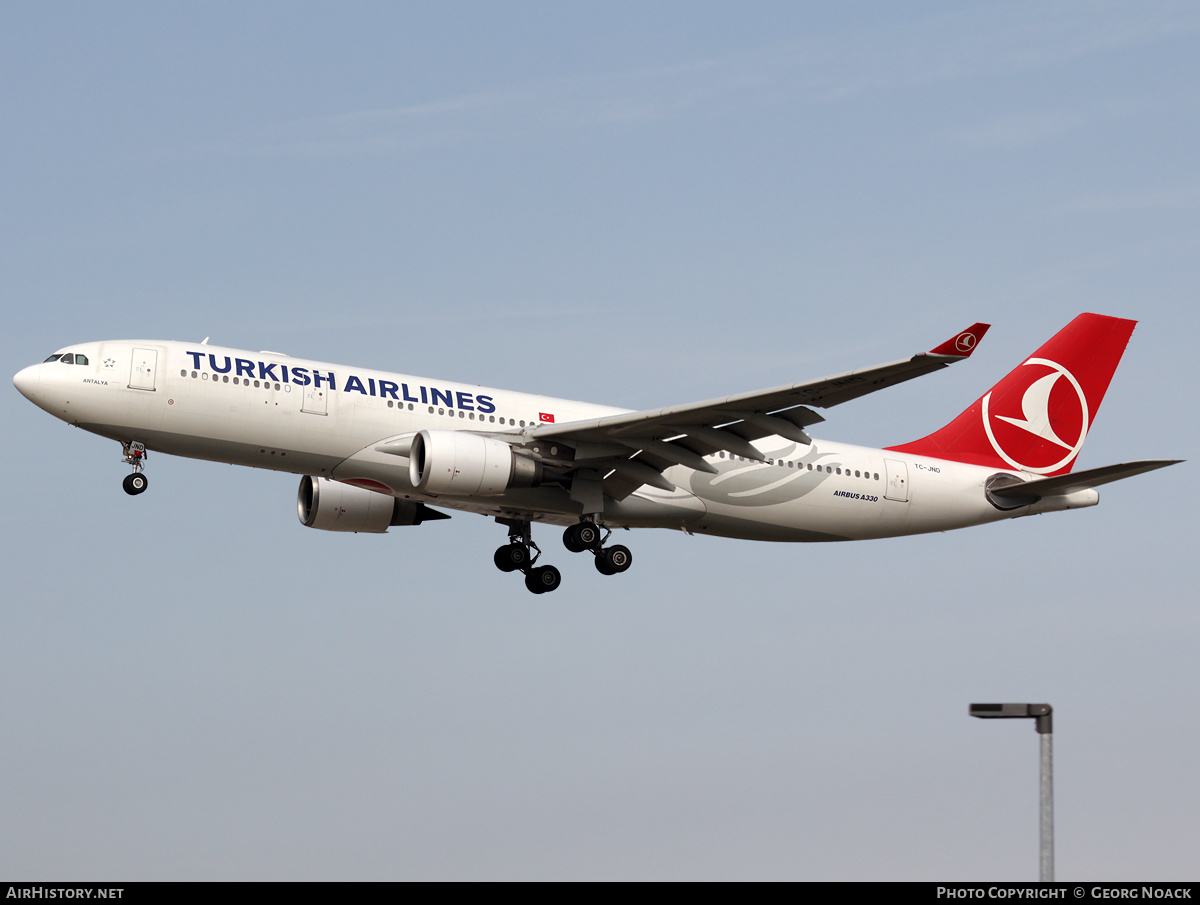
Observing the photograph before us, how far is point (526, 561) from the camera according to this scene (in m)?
36.5

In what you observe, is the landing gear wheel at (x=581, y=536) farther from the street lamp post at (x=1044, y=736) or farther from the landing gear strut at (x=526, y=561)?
the street lamp post at (x=1044, y=736)

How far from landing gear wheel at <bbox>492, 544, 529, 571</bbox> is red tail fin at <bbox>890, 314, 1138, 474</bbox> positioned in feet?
32.5

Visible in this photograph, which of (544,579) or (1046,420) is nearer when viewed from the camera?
(544,579)

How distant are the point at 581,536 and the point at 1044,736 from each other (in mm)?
16749

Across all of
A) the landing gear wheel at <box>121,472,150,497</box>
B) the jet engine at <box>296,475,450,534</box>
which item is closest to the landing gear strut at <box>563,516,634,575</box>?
the jet engine at <box>296,475,450,534</box>

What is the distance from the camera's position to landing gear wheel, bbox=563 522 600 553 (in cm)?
3412

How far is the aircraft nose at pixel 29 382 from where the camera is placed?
31000mm

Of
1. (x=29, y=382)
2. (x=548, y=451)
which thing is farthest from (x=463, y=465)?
(x=29, y=382)

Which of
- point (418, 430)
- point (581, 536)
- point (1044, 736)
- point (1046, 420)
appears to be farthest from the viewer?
point (1046, 420)

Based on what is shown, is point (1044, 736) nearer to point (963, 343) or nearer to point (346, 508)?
point (963, 343)

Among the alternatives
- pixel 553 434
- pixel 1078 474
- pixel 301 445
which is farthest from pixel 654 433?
pixel 1078 474

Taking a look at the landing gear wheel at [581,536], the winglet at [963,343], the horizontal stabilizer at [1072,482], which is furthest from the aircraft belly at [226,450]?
the horizontal stabilizer at [1072,482]
